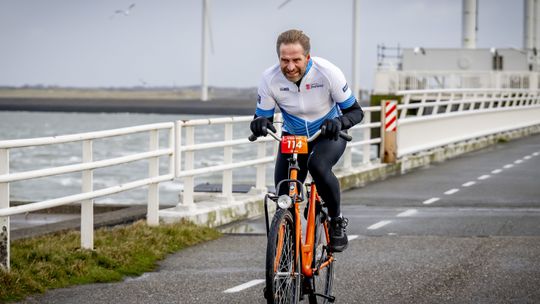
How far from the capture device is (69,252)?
10797 millimetres

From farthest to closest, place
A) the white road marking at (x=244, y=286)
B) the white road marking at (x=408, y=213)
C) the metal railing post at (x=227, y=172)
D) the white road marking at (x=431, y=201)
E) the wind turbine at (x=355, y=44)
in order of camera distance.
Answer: the wind turbine at (x=355, y=44) < the white road marking at (x=431, y=201) < the white road marking at (x=408, y=213) < the metal railing post at (x=227, y=172) < the white road marking at (x=244, y=286)

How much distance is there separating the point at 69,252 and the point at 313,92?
3363mm

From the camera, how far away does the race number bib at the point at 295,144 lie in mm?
7914

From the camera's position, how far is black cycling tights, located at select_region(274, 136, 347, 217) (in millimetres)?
8250

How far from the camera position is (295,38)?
8055 millimetres

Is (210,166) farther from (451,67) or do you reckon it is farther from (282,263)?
(451,67)

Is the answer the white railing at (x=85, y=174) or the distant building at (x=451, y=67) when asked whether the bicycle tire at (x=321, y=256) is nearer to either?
the white railing at (x=85, y=174)

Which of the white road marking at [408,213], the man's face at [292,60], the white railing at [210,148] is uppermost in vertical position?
the man's face at [292,60]

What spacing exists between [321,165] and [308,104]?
0.39m

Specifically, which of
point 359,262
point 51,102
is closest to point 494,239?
point 359,262

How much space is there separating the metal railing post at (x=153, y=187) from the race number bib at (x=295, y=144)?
16.8 feet

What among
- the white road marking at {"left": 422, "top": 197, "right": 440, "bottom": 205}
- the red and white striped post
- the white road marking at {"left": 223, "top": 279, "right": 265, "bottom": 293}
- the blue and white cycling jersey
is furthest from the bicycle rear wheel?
the red and white striped post

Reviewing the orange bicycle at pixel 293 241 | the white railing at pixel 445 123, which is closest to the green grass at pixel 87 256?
the orange bicycle at pixel 293 241

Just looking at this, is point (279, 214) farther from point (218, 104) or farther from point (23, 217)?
point (218, 104)
